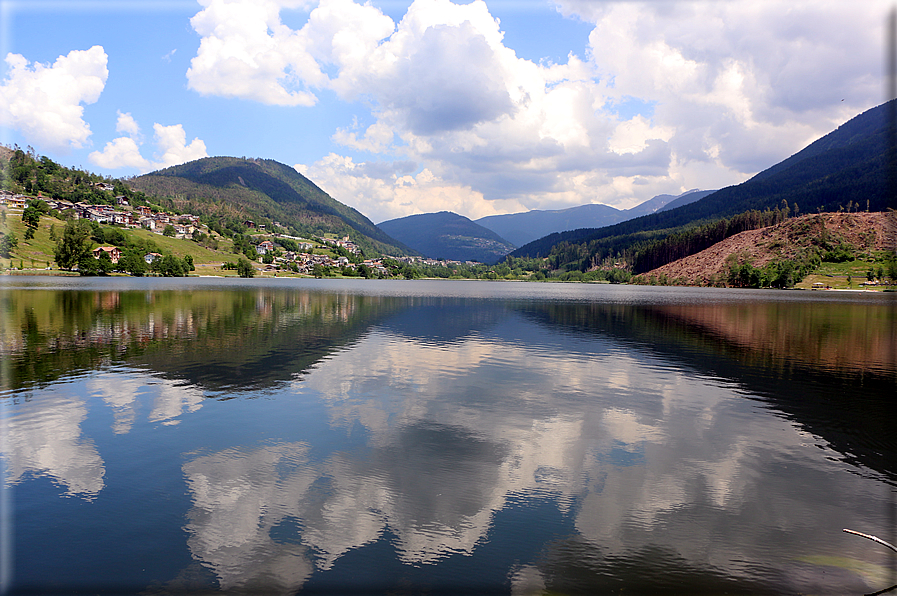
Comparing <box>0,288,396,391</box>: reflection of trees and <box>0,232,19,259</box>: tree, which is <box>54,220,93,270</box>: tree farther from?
<box>0,288,396,391</box>: reflection of trees

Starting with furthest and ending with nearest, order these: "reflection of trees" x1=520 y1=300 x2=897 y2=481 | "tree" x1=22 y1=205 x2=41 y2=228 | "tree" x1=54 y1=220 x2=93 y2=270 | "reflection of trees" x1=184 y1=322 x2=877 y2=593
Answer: "tree" x1=22 y1=205 x2=41 y2=228, "tree" x1=54 y1=220 x2=93 y2=270, "reflection of trees" x1=520 y1=300 x2=897 y2=481, "reflection of trees" x1=184 y1=322 x2=877 y2=593

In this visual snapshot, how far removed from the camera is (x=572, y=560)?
33.8ft

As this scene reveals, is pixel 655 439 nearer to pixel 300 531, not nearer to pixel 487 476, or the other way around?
pixel 487 476

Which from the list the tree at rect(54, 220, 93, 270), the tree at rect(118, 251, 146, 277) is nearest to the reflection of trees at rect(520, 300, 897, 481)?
the tree at rect(54, 220, 93, 270)

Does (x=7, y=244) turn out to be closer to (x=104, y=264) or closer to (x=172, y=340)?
(x=104, y=264)

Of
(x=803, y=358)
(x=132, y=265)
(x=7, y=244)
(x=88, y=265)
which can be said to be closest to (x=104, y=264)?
(x=88, y=265)

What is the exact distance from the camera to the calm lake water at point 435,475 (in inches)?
387

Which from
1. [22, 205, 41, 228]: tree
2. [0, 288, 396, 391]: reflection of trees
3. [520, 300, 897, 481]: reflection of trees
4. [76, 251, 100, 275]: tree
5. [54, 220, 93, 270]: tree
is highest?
[22, 205, 41, 228]: tree

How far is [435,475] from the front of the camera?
14305 millimetres

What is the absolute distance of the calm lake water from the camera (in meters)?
Result: 9.83

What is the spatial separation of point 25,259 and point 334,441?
211m

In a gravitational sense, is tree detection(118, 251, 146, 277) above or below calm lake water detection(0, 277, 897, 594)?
above

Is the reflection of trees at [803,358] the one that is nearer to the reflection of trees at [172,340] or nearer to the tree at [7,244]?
the reflection of trees at [172,340]

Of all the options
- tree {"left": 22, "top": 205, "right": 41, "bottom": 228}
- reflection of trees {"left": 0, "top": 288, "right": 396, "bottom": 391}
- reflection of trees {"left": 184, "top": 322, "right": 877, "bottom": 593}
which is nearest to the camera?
reflection of trees {"left": 184, "top": 322, "right": 877, "bottom": 593}
